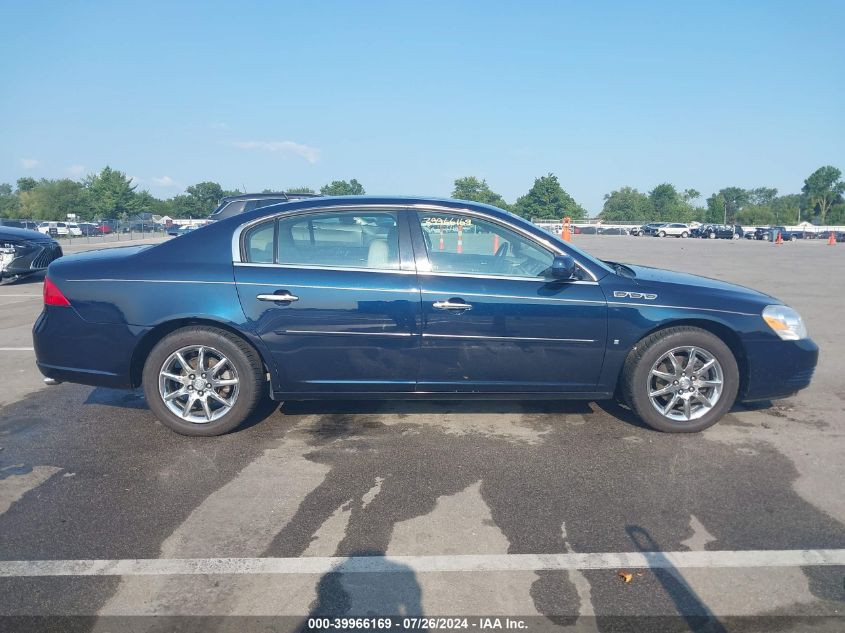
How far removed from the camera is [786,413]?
4898 millimetres

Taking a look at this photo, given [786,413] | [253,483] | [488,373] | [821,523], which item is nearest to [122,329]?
Answer: [253,483]

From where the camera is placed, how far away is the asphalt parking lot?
8.26 ft

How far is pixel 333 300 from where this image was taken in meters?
4.14

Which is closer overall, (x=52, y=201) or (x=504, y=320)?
(x=504, y=320)

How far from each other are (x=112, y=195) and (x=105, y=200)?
2.85 feet

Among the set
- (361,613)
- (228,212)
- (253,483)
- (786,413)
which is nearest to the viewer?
(361,613)

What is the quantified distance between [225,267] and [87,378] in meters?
1.22

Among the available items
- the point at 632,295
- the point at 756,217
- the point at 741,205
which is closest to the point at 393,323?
the point at 632,295

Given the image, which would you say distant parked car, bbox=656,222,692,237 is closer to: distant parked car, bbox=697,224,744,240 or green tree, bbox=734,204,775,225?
distant parked car, bbox=697,224,744,240

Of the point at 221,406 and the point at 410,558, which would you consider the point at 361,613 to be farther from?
the point at 221,406

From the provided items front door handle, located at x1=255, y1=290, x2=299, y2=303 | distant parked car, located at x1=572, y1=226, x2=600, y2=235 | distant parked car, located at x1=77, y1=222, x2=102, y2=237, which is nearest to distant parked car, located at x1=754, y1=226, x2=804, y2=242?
distant parked car, located at x1=572, y1=226, x2=600, y2=235

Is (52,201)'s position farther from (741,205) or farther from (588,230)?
(741,205)

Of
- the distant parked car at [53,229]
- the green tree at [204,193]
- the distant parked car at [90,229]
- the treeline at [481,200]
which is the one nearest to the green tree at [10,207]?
the treeline at [481,200]

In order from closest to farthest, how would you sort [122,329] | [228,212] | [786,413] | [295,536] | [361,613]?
[361,613] < [295,536] < [122,329] < [786,413] < [228,212]
